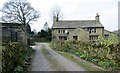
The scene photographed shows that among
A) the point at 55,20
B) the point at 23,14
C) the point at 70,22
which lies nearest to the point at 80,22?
the point at 70,22

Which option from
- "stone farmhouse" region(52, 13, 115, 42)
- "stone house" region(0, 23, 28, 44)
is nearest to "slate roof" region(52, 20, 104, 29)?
"stone farmhouse" region(52, 13, 115, 42)

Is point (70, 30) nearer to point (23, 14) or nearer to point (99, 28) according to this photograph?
point (99, 28)

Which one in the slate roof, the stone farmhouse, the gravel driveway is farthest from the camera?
the slate roof

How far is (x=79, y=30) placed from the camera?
202 feet

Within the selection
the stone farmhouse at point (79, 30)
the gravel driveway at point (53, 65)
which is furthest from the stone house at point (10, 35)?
the stone farmhouse at point (79, 30)

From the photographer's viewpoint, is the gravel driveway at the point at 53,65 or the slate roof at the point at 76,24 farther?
the slate roof at the point at 76,24

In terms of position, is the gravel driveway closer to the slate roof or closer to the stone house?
the stone house

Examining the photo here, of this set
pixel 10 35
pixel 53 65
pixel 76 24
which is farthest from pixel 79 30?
pixel 53 65

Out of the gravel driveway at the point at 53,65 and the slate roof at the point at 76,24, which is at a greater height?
the slate roof at the point at 76,24

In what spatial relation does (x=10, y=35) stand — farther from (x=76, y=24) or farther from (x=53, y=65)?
(x=76, y=24)

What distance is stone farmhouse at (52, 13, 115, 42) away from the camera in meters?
61.8

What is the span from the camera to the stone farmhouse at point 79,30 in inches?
2434

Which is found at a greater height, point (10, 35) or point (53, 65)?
point (10, 35)

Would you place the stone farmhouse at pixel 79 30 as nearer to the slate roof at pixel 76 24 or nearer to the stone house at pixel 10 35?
the slate roof at pixel 76 24
